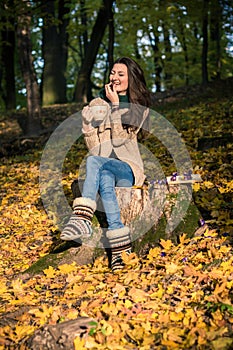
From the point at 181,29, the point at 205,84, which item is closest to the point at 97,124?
the point at 205,84

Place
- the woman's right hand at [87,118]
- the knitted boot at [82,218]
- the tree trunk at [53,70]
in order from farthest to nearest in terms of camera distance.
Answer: the tree trunk at [53,70] < the woman's right hand at [87,118] < the knitted boot at [82,218]

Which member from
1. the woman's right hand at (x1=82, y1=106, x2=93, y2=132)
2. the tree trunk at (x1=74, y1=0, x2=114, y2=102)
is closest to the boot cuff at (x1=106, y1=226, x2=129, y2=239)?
the woman's right hand at (x1=82, y1=106, x2=93, y2=132)

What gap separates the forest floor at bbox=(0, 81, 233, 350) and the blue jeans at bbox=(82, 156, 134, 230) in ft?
1.51

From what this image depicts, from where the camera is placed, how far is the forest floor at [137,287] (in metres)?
3.17

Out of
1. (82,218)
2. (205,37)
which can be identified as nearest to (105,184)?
(82,218)

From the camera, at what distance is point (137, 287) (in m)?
3.92

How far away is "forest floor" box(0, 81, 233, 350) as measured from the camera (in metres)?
3.17

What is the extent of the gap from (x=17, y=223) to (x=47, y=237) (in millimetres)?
934

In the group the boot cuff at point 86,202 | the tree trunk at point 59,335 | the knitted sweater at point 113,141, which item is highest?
the knitted sweater at point 113,141

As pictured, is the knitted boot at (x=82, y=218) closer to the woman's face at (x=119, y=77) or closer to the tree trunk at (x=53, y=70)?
the woman's face at (x=119, y=77)

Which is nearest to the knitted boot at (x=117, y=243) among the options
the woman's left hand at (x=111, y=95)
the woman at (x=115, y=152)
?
the woman at (x=115, y=152)

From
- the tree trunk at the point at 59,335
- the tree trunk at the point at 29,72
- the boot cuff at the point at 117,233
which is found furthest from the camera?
the tree trunk at the point at 29,72

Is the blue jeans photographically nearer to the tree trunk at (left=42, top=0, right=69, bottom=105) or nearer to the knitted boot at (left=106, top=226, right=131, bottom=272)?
the knitted boot at (left=106, top=226, right=131, bottom=272)

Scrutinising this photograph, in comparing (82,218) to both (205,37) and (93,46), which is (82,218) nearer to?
(205,37)
